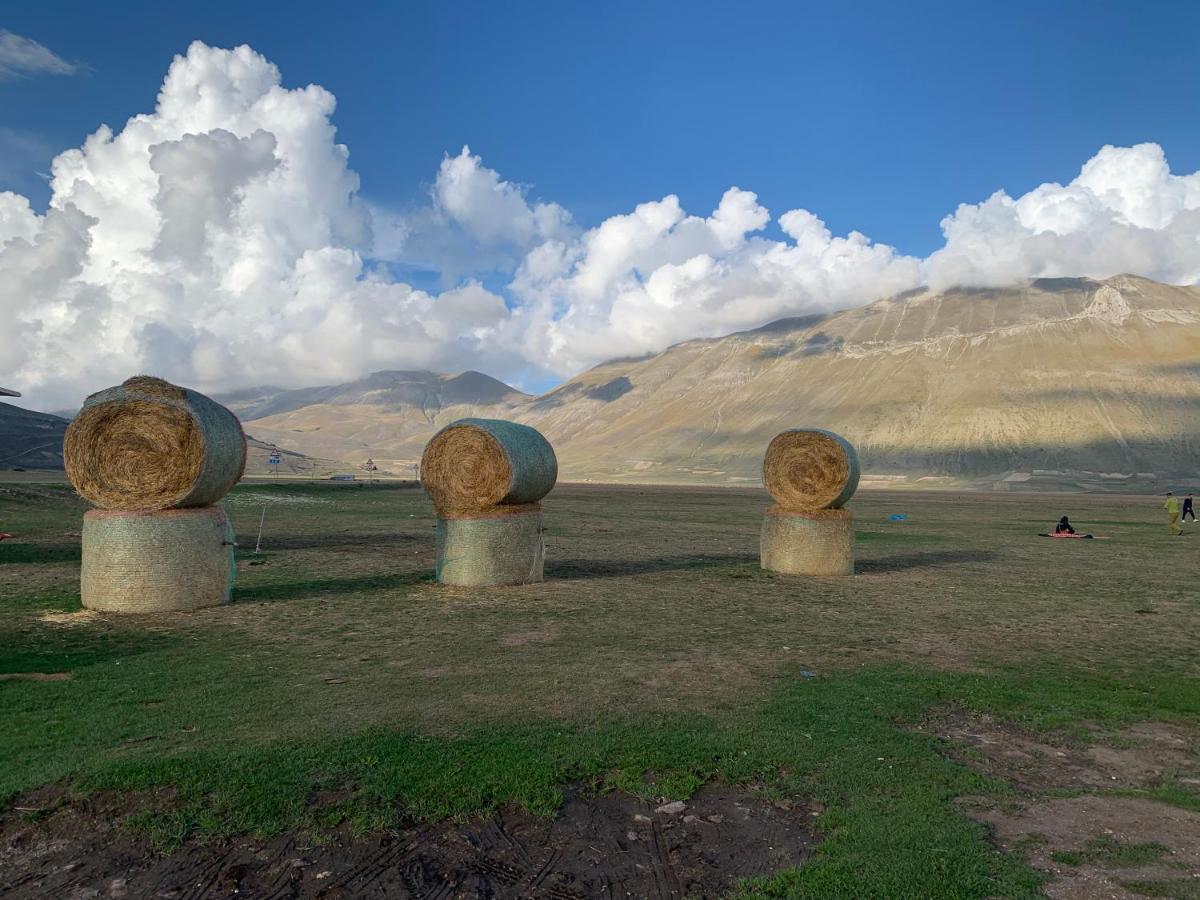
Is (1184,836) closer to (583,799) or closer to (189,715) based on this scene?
(583,799)

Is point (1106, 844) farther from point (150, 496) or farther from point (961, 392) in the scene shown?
point (961, 392)

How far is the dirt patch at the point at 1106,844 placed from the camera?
4.30 metres

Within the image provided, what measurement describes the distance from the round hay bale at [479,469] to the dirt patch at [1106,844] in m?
9.26

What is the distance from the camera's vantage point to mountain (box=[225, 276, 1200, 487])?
105m

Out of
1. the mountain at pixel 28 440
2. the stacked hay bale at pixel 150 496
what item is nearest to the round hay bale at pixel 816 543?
the stacked hay bale at pixel 150 496

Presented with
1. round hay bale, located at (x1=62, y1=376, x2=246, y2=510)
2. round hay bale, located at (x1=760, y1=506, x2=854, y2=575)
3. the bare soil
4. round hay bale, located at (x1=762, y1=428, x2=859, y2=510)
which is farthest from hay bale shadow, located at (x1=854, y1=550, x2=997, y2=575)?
round hay bale, located at (x1=62, y1=376, x2=246, y2=510)

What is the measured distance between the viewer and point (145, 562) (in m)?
10.8

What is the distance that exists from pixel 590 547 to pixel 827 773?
595 inches

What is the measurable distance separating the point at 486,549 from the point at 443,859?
9.11 metres

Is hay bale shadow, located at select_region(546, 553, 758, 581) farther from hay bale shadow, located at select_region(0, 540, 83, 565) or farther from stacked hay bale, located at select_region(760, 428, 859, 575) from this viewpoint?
hay bale shadow, located at select_region(0, 540, 83, 565)

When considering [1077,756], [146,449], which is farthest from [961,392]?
[1077,756]

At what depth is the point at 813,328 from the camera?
18862cm

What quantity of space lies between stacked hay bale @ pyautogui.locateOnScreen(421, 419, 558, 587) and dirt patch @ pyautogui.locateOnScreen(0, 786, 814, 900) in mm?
8592

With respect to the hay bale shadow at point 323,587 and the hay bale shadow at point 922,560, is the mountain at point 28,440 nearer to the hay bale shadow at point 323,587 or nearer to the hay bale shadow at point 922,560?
the hay bale shadow at point 323,587
